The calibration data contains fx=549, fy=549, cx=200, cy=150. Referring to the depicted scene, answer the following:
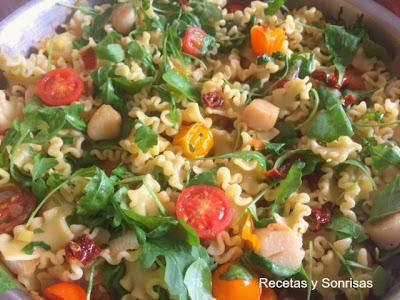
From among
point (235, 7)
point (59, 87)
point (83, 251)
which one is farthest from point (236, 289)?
point (235, 7)

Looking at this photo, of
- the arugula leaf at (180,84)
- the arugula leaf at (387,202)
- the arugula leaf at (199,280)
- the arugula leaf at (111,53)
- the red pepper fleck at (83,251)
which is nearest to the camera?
the arugula leaf at (199,280)

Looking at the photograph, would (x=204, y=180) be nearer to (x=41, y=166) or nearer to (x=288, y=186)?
(x=288, y=186)

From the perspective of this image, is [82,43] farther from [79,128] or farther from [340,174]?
[340,174]

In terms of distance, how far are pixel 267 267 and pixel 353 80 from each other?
104 centimetres

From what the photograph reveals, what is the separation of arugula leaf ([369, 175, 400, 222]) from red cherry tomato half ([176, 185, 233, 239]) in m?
0.51

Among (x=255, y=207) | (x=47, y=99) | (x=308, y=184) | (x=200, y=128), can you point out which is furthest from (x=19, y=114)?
(x=308, y=184)

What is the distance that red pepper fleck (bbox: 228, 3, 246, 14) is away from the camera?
2.65 meters

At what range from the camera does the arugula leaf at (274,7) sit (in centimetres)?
244

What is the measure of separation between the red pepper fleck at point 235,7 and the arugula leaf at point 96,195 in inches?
48.0

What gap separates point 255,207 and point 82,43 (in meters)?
1.14

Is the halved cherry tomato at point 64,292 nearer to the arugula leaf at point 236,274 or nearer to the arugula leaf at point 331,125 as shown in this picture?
the arugula leaf at point 236,274

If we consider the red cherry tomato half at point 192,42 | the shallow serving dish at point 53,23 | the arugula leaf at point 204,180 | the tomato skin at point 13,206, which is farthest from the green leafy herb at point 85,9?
the arugula leaf at point 204,180

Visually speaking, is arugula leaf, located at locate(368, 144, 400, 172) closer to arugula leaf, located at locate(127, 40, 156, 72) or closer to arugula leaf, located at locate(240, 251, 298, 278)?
arugula leaf, located at locate(240, 251, 298, 278)

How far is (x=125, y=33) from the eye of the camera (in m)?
2.47
